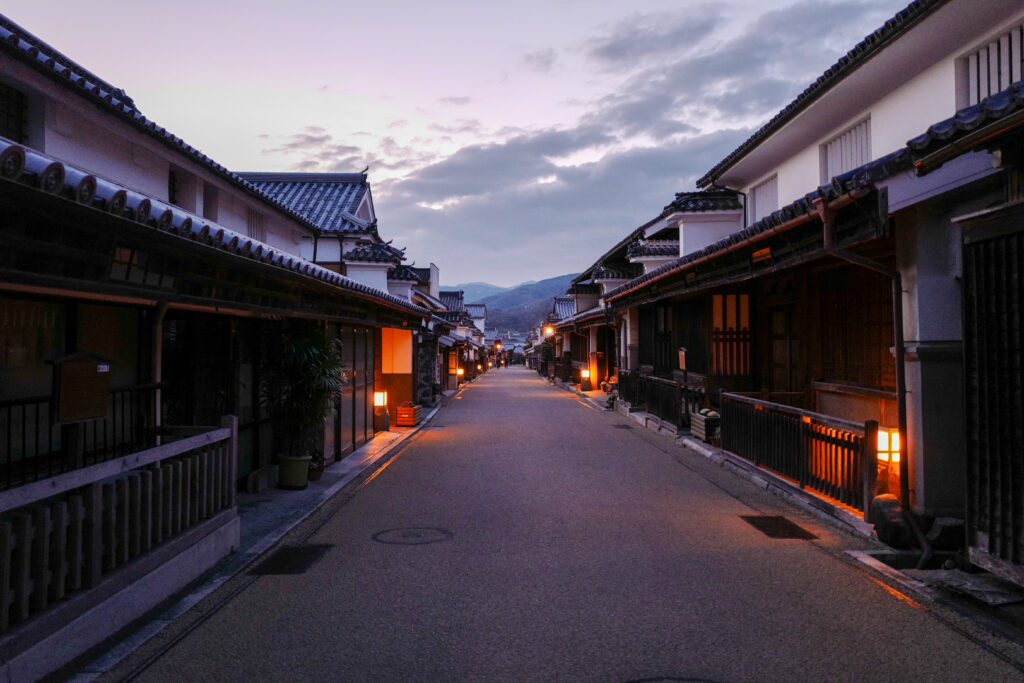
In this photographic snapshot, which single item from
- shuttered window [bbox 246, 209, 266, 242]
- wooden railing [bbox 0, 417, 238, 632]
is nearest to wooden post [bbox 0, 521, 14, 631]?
wooden railing [bbox 0, 417, 238, 632]

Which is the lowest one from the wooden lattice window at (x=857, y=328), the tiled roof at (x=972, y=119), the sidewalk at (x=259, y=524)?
the sidewalk at (x=259, y=524)

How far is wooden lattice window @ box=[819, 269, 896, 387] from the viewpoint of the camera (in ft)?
35.1

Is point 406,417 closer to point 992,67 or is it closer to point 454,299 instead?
point 992,67

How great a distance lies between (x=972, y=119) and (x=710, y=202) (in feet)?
54.8

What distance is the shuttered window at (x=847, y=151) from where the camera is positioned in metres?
12.8

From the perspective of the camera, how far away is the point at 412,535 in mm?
8188

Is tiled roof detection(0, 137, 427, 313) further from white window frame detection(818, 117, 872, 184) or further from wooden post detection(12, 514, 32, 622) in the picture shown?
white window frame detection(818, 117, 872, 184)

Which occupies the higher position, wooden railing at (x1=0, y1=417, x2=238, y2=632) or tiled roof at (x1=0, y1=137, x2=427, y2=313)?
tiled roof at (x1=0, y1=137, x2=427, y2=313)

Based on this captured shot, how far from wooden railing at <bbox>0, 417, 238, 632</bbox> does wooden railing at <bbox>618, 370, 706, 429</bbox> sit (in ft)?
42.6

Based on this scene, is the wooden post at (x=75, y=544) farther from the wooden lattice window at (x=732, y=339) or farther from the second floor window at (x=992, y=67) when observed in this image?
the wooden lattice window at (x=732, y=339)

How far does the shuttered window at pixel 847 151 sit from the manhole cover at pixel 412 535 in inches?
400

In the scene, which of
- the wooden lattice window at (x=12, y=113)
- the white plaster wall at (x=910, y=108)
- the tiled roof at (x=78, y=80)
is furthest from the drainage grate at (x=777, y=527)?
the wooden lattice window at (x=12, y=113)

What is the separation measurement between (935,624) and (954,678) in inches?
40.3

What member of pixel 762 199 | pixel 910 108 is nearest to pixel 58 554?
pixel 910 108
